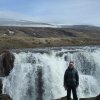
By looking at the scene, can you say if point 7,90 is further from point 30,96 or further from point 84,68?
point 84,68

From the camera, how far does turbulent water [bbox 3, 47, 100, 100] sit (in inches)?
1674

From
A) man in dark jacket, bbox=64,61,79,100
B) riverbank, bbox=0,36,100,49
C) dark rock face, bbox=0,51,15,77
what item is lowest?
riverbank, bbox=0,36,100,49

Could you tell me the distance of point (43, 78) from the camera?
144 feet

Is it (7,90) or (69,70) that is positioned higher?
(69,70)

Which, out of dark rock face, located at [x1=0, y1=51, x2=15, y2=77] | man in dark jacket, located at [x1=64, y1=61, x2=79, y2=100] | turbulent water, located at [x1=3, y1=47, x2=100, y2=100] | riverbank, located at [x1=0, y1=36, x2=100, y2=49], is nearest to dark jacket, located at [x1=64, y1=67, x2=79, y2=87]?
man in dark jacket, located at [x1=64, y1=61, x2=79, y2=100]

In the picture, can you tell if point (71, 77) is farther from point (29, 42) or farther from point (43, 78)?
point (29, 42)

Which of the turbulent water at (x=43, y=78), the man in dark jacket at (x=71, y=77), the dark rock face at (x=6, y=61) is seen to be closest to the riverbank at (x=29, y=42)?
the dark rock face at (x=6, y=61)

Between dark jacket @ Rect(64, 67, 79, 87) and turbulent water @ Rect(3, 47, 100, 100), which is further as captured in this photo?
turbulent water @ Rect(3, 47, 100, 100)

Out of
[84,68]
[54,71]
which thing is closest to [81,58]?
[84,68]

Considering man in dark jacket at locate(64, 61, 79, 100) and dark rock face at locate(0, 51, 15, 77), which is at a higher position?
man in dark jacket at locate(64, 61, 79, 100)

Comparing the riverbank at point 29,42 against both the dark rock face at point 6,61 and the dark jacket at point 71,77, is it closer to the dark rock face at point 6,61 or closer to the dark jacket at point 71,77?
the dark rock face at point 6,61

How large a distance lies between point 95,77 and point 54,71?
5013 mm

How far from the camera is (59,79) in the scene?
44.8m

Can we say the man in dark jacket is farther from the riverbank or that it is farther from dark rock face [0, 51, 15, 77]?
the riverbank
